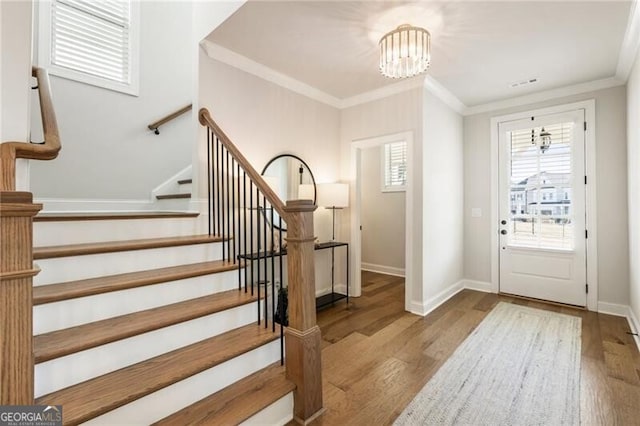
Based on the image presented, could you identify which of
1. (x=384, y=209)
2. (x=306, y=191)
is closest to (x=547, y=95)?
(x=384, y=209)

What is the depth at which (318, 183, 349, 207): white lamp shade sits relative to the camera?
3619 millimetres

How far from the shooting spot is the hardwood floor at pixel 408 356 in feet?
5.95

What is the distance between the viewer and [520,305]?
365 cm

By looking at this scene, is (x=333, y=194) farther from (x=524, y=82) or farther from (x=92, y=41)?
(x=92, y=41)

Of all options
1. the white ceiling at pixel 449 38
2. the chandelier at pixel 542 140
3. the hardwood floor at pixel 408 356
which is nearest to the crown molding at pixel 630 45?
the white ceiling at pixel 449 38

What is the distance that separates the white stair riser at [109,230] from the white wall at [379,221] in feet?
11.6

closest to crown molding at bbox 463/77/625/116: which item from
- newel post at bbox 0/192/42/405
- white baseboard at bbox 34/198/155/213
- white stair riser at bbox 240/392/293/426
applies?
white stair riser at bbox 240/392/293/426

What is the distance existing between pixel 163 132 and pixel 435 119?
11.0 ft

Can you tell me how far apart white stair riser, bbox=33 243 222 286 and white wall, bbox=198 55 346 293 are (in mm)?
608

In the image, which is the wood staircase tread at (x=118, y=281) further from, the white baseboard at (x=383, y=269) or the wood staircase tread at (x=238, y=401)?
the white baseboard at (x=383, y=269)

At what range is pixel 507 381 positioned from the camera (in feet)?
6.88

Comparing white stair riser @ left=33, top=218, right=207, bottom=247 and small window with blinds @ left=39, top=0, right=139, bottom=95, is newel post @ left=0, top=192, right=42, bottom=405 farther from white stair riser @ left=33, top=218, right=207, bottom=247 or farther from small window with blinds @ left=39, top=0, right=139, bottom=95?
small window with blinds @ left=39, top=0, right=139, bottom=95

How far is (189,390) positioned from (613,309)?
4.44m

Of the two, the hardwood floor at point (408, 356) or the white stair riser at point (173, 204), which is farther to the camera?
the white stair riser at point (173, 204)
